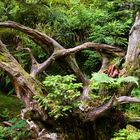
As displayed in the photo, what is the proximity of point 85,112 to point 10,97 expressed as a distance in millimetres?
3132

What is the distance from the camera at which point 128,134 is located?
4828 millimetres

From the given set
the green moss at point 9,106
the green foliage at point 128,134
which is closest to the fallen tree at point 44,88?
the green foliage at point 128,134

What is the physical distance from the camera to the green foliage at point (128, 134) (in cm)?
465

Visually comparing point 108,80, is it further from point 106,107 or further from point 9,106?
point 9,106

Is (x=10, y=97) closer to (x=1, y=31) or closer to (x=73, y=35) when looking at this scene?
(x=1, y=31)

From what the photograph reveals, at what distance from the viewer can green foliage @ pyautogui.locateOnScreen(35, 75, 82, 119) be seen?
182 inches

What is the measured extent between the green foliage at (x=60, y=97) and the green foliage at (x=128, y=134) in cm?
83

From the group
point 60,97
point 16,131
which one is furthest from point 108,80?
point 16,131

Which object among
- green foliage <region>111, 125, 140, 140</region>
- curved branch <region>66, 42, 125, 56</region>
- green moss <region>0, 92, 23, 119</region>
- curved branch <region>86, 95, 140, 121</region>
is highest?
curved branch <region>66, 42, 125, 56</region>

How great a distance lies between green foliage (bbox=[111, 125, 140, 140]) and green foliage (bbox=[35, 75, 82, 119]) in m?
0.83

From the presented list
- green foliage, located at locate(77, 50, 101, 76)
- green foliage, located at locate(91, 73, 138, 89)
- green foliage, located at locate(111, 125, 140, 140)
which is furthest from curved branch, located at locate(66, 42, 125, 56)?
green foliage, located at locate(111, 125, 140, 140)

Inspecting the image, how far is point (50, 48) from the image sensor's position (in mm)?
6273

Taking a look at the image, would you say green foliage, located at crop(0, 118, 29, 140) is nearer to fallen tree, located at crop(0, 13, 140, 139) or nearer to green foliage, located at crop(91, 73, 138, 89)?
fallen tree, located at crop(0, 13, 140, 139)

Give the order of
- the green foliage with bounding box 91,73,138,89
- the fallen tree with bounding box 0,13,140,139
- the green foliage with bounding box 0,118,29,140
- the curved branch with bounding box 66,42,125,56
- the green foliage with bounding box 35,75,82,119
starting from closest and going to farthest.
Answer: the green foliage with bounding box 35,75,82,119
the green foliage with bounding box 91,73,138,89
the fallen tree with bounding box 0,13,140,139
the green foliage with bounding box 0,118,29,140
the curved branch with bounding box 66,42,125,56
